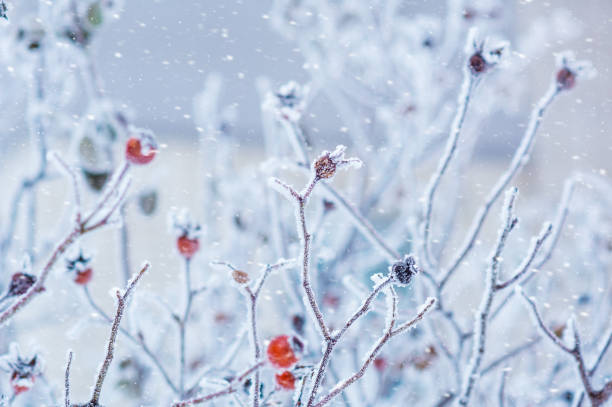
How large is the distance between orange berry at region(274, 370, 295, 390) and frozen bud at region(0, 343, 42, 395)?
27cm

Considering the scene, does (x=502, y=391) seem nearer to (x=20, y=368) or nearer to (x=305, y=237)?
(x=305, y=237)

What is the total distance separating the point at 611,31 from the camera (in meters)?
3.01

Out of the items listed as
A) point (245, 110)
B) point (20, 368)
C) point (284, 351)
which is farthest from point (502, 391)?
point (245, 110)

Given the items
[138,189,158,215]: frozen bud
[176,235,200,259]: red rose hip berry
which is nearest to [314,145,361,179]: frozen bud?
[176,235,200,259]: red rose hip berry

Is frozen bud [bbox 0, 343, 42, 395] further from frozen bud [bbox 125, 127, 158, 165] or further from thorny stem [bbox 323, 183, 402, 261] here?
thorny stem [bbox 323, 183, 402, 261]

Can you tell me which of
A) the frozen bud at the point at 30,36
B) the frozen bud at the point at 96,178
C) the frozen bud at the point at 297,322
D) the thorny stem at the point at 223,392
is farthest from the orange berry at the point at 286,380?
the frozen bud at the point at 30,36

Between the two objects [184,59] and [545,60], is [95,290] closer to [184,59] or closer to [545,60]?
[184,59]

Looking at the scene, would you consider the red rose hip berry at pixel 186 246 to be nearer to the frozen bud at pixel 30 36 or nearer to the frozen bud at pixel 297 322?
the frozen bud at pixel 297 322

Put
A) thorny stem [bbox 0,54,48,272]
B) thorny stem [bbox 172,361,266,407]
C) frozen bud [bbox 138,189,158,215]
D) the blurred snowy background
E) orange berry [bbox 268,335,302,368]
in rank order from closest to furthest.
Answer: thorny stem [bbox 172,361,266,407], orange berry [bbox 268,335,302,368], thorny stem [bbox 0,54,48,272], frozen bud [bbox 138,189,158,215], the blurred snowy background

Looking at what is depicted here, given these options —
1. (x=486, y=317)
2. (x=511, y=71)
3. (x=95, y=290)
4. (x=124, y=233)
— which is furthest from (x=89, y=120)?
(x=95, y=290)

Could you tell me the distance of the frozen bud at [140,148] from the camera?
0.71m

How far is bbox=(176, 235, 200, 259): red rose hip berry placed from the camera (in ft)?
2.92

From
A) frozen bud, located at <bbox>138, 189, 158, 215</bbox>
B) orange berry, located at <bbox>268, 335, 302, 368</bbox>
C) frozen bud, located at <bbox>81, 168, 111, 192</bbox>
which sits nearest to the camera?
orange berry, located at <bbox>268, 335, 302, 368</bbox>

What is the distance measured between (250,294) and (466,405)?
0.38 m
